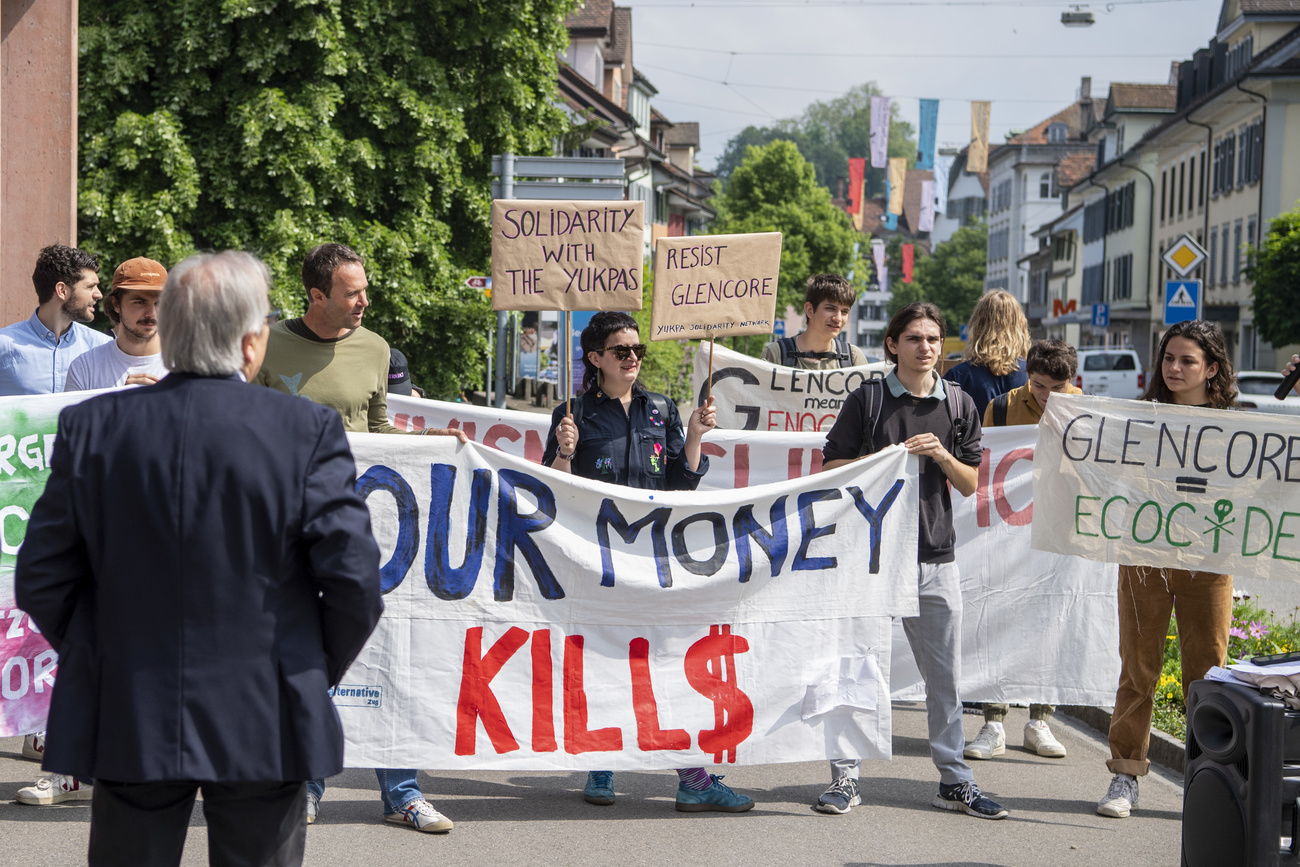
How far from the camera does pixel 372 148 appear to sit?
2038cm

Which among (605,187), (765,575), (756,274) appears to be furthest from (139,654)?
(605,187)

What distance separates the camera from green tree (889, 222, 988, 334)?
349ft

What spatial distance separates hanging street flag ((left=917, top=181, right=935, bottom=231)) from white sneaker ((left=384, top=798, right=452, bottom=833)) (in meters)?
77.1

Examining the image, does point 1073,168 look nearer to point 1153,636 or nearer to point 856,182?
point 856,182

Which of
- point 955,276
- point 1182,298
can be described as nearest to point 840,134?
point 955,276

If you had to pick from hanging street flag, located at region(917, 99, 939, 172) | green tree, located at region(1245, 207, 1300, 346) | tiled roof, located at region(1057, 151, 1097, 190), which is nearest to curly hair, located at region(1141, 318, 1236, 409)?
green tree, located at region(1245, 207, 1300, 346)

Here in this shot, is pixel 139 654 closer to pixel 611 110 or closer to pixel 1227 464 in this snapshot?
pixel 1227 464

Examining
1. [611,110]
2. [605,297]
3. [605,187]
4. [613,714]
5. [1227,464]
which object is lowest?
[613,714]

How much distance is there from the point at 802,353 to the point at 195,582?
18.3 ft

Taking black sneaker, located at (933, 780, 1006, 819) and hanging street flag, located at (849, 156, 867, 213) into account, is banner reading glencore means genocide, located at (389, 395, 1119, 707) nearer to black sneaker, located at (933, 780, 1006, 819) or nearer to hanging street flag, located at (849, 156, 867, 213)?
black sneaker, located at (933, 780, 1006, 819)

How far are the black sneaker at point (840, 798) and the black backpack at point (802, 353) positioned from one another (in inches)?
114

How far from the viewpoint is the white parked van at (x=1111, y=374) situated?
3894 cm

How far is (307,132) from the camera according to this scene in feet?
65.0

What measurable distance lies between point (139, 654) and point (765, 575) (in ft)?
10.4
